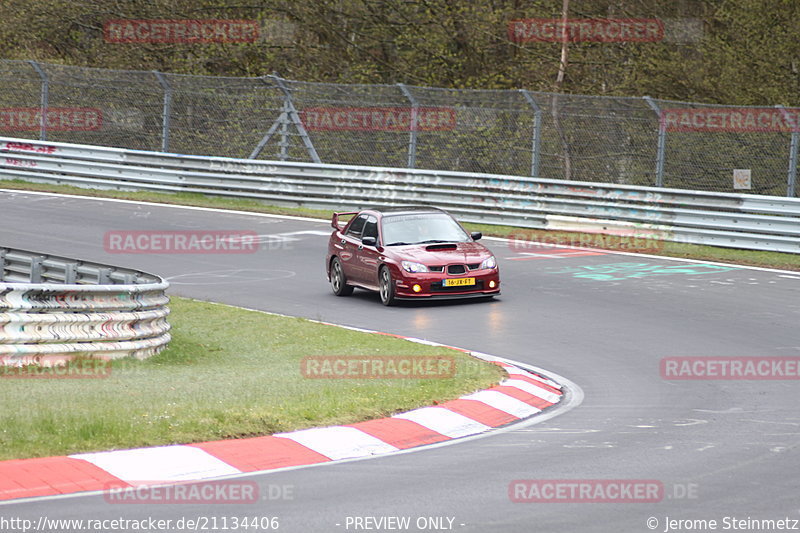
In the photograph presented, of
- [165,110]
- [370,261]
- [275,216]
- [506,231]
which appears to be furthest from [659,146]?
[165,110]

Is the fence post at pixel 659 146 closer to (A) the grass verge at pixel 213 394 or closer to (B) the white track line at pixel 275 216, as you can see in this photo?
(B) the white track line at pixel 275 216

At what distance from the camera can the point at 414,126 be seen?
2764cm

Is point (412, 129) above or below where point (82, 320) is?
above

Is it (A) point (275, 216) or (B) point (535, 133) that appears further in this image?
(A) point (275, 216)

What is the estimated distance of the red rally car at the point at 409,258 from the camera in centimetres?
1778

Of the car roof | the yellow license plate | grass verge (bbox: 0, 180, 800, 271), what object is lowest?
the yellow license plate

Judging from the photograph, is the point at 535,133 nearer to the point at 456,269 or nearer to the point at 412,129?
the point at 412,129

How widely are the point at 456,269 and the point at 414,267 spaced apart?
0.62m

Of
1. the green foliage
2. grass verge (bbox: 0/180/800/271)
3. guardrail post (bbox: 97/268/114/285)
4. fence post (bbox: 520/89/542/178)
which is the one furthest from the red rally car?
the green foliage

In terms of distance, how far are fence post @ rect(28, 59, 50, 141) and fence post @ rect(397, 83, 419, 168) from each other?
10080mm

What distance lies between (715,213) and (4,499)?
1820 cm

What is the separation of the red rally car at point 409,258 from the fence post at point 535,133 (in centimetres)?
714

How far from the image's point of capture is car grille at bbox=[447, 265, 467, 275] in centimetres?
1781

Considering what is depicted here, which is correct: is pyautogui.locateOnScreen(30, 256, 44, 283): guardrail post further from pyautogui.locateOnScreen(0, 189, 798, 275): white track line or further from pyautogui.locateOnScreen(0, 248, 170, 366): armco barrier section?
pyautogui.locateOnScreen(0, 189, 798, 275): white track line
